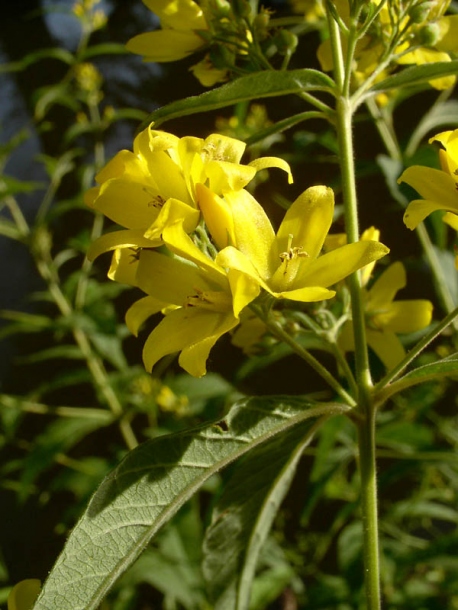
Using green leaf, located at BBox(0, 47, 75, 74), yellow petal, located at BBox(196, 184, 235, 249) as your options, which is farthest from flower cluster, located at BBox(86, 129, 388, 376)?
green leaf, located at BBox(0, 47, 75, 74)

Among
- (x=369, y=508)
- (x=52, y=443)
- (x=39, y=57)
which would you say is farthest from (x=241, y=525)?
(x=39, y=57)

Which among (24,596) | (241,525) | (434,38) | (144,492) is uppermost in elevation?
(434,38)

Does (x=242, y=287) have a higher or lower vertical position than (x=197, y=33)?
lower

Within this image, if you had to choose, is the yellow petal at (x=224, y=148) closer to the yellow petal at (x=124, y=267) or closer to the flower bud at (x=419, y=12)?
the yellow petal at (x=124, y=267)

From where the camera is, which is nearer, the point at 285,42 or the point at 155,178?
the point at 155,178

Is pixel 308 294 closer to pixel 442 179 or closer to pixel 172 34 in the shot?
pixel 442 179

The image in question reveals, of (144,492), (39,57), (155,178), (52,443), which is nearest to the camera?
(144,492)

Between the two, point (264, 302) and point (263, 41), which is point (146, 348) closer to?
point (264, 302)
